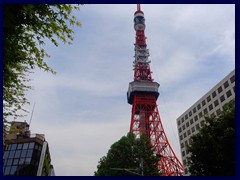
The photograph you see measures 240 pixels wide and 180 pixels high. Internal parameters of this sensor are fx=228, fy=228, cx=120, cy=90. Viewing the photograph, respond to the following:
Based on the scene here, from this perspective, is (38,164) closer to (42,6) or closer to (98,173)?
(98,173)

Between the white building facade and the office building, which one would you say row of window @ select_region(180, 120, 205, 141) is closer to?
the white building facade

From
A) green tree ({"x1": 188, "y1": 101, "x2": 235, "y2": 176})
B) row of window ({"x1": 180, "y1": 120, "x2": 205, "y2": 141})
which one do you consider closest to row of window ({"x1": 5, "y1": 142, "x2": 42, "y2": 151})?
green tree ({"x1": 188, "y1": 101, "x2": 235, "y2": 176})

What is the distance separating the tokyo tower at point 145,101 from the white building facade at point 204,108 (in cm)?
689

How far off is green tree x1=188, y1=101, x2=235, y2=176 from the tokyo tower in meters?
33.4

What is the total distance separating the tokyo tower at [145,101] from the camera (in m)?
52.2

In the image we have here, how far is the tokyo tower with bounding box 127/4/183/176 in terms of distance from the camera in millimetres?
52219

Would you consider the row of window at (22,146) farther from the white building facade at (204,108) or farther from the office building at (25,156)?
the white building facade at (204,108)

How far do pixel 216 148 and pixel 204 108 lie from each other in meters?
42.7

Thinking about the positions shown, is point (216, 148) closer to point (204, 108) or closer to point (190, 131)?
Result: point (204, 108)

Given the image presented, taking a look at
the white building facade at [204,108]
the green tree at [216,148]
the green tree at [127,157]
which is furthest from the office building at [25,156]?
the green tree at [216,148]

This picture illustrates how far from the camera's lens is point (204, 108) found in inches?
2152

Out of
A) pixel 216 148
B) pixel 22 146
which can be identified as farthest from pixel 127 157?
pixel 22 146

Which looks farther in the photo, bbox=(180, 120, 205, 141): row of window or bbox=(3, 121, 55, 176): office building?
bbox=(180, 120, 205, 141): row of window

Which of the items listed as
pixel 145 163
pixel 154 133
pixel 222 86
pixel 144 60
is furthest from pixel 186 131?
pixel 145 163
